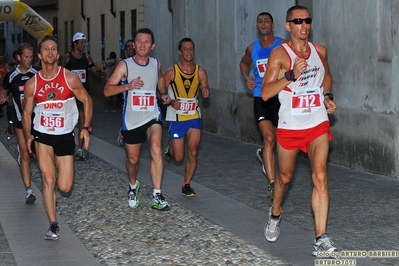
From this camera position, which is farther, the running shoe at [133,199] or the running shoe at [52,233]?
the running shoe at [133,199]

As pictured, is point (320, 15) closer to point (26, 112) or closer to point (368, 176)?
point (368, 176)

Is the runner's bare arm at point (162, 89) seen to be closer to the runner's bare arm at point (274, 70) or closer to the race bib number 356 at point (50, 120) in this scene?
the race bib number 356 at point (50, 120)

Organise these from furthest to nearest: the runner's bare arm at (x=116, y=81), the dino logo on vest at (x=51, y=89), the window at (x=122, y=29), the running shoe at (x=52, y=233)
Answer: the window at (x=122, y=29) → the runner's bare arm at (x=116, y=81) → the dino logo on vest at (x=51, y=89) → the running shoe at (x=52, y=233)

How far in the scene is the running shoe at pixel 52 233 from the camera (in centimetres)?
838

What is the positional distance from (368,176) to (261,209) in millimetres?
2893

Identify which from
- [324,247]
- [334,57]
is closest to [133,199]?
[324,247]

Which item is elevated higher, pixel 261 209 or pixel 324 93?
pixel 324 93

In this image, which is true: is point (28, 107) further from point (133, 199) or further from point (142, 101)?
point (133, 199)

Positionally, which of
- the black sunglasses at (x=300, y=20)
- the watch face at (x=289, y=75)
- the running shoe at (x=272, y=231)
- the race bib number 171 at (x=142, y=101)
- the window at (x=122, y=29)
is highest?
the window at (x=122, y=29)

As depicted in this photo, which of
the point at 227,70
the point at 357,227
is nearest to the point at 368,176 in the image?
the point at 357,227

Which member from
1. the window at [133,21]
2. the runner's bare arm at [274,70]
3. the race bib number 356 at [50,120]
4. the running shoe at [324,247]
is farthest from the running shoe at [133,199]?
the window at [133,21]

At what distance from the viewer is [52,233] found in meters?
8.40

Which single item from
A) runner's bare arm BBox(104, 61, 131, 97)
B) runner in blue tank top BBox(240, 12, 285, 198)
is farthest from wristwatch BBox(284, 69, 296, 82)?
runner in blue tank top BBox(240, 12, 285, 198)

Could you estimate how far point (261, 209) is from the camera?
9945 mm
